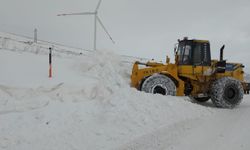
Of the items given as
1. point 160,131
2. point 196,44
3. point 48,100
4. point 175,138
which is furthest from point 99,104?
point 196,44

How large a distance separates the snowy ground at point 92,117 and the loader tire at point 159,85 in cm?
148

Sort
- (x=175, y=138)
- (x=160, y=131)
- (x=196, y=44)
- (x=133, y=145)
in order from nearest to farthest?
(x=133, y=145)
(x=175, y=138)
(x=160, y=131)
(x=196, y=44)

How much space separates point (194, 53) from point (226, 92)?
2088 millimetres

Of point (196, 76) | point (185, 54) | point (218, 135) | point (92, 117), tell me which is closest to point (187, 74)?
point (196, 76)

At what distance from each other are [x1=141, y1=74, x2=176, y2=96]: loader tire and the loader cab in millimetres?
1372

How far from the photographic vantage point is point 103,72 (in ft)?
44.9

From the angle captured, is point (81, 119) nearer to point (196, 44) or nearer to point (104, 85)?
point (104, 85)

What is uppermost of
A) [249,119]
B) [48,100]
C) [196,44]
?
[196,44]

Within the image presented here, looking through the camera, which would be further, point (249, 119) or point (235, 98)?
point (235, 98)

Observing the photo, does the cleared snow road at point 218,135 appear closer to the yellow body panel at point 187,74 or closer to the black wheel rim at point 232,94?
the black wheel rim at point 232,94

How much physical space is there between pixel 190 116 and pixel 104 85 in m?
2.96

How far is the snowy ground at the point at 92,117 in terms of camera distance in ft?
23.3

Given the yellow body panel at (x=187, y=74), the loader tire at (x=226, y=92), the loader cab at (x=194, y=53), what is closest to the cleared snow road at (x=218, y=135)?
the loader tire at (x=226, y=92)

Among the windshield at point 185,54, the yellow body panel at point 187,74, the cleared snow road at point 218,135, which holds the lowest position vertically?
the cleared snow road at point 218,135
